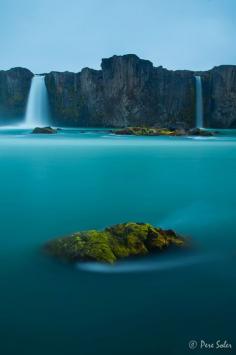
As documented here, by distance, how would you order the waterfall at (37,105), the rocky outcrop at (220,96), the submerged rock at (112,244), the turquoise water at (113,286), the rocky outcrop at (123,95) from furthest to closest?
1. the rocky outcrop at (123,95)
2. the rocky outcrop at (220,96)
3. the waterfall at (37,105)
4. the submerged rock at (112,244)
5. the turquoise water at (113,286)

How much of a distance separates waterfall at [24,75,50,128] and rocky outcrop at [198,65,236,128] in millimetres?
30430

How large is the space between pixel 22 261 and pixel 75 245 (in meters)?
0.90

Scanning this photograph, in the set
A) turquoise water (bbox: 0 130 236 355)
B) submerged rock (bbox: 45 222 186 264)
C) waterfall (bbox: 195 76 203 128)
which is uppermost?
waterfall (bbox: 195 76 203 128)

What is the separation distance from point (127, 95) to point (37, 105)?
17.3 m

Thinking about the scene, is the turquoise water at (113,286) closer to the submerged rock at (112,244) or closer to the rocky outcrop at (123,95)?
the submerged rock at (112,244)

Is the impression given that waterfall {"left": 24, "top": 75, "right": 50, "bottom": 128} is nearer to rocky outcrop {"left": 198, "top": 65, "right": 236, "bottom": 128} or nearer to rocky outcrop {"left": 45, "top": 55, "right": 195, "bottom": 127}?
rocky outcrop {"left": 45, "top": 55, "right": 195, "bottom": 127}

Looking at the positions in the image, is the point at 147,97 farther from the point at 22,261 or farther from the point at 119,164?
the point at 22,261

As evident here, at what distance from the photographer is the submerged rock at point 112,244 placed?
6.33 metres

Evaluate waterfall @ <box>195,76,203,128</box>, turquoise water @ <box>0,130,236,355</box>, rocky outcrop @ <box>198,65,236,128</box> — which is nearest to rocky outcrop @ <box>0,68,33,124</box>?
waterfall @ <box>195,76,203,128</box>

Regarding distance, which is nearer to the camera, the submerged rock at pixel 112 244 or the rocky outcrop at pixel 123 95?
the submerged rock at pixel 112 244

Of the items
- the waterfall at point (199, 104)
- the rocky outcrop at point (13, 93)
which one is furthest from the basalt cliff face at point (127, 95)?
Answer: the waterfall at point (199, 104)

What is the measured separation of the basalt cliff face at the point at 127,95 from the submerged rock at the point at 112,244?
2742 inches

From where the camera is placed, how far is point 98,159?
2373 centimetres

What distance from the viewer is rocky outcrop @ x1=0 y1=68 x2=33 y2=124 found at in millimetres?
78375
